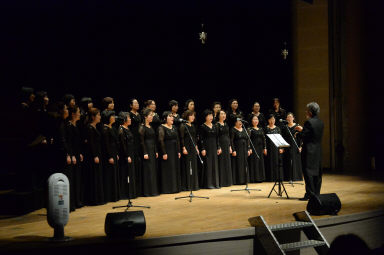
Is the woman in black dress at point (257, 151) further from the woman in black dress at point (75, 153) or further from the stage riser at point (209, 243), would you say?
the stage riser at point (209, 243)

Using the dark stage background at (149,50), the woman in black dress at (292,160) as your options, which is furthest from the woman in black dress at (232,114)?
the dark stage background at (149,50)

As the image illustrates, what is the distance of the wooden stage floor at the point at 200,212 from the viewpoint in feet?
18.3

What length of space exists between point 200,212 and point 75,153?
2.17 metres

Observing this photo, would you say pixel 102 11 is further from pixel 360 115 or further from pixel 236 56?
pixel 360 115

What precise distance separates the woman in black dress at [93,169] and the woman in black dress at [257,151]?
3.51 metres

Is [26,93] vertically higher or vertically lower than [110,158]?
higher

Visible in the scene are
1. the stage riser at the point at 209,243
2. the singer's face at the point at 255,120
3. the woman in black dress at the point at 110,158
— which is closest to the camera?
the stage riser at the point at 209,243

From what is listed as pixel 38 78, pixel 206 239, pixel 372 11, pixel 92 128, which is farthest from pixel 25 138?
pixel 372 11

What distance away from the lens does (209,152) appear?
9.45 meters

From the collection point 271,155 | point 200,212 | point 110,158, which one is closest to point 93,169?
point 110,158

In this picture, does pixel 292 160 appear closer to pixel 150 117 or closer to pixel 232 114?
pixel 232 114

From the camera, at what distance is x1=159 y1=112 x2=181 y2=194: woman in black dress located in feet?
29.0

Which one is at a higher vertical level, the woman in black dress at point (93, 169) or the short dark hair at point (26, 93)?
the short dark hair at point (26, 93)

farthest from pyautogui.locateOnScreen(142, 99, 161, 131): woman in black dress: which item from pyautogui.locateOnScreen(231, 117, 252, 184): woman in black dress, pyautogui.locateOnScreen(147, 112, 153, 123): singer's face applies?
pyautogui.locateOnScreen(231, 117, 252, 184): woman in black dress
